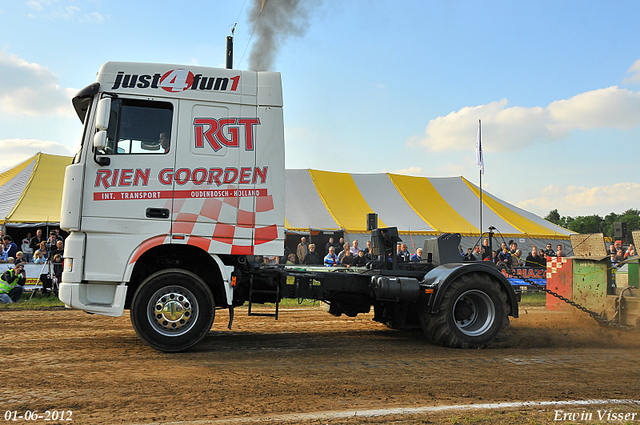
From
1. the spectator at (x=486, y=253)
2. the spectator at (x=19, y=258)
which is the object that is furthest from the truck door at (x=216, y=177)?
the spectator at (x=19, y=258)

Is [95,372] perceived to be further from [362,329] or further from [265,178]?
[362,329]

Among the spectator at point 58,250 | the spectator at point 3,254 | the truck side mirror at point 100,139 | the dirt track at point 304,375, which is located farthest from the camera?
the spectator at point 58,250

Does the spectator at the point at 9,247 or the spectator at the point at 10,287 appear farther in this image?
the spectator at the point at 9,247

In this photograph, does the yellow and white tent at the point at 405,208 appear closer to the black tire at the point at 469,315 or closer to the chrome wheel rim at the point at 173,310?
the black tire at the point at 469,315

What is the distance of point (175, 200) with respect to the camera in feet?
19.9

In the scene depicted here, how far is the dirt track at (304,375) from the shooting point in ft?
13.3

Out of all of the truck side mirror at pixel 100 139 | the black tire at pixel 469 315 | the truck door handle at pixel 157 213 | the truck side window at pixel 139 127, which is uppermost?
the truck side window at pixel 139 127

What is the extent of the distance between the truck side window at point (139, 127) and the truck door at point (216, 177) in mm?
223

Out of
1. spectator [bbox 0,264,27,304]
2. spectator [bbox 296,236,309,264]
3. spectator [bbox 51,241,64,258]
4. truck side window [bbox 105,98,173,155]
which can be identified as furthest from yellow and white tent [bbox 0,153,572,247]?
truck side window [bbox 105,98,173,155]

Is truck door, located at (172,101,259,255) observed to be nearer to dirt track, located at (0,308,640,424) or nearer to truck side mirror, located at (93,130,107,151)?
truck side mirror, located at (93,130,107,151)

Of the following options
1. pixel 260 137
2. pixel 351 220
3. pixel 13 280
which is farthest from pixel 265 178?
pixel 351 220

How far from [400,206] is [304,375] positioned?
18.2m

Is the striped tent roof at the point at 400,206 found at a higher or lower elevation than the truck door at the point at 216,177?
higher

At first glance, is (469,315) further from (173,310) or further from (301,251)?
(301,251)
